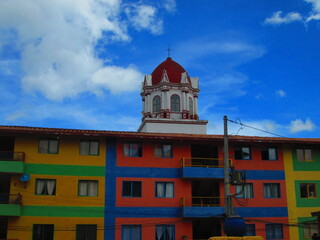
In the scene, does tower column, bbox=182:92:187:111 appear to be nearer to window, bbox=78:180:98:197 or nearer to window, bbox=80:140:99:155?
window, bbox=80:140:99:155

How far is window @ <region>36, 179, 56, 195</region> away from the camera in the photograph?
4247 centimetres

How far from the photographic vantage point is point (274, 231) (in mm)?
45781

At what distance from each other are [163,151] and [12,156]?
46.3 ft

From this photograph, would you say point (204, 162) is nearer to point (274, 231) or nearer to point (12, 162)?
point (274, 231)

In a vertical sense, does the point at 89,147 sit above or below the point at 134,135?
below

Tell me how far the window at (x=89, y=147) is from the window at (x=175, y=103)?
928 inches

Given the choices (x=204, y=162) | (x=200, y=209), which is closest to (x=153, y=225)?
(x=200, y=209)

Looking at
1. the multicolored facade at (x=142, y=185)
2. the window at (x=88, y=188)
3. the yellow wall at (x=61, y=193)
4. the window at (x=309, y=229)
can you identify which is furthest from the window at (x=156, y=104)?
the window at (x=309, y=229)

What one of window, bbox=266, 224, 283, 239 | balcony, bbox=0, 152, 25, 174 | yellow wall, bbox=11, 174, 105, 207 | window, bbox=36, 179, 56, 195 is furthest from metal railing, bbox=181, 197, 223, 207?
balcony, bbox=0, 152, 25, 174

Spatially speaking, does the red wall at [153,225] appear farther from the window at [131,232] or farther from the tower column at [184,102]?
the tower column at [184,102]

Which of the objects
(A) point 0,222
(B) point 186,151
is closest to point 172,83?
(B) point 186,151

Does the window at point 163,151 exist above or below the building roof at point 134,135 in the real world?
below

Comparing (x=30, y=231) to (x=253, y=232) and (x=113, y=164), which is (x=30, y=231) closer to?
(x=113, y=164)

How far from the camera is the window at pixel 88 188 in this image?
43406 mm
